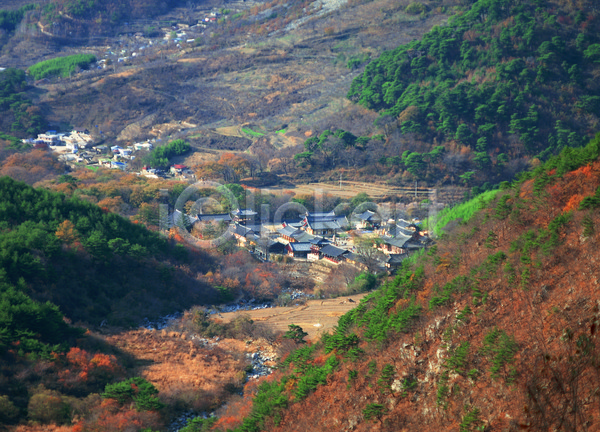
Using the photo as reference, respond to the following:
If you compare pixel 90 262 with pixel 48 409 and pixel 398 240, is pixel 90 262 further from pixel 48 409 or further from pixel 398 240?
pixel 398 240

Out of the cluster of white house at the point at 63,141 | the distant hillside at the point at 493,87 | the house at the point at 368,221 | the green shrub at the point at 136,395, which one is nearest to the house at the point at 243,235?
the house at the point at 368,221

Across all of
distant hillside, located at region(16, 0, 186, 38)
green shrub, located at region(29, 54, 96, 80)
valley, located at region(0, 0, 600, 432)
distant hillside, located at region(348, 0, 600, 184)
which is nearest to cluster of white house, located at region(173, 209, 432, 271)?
valley, located at region(0, 0, 600, 432)

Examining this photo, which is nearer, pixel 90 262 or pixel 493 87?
pixel 90 262

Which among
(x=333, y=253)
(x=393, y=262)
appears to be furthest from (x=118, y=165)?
(x=393, y=262)

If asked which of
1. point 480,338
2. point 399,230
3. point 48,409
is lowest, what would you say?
point 399,230

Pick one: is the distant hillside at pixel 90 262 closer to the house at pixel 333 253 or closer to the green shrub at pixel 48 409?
the house at pixel 333 253

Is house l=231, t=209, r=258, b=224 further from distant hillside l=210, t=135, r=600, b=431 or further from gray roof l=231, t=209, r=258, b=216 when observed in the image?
distant hillside l=210, t=135, r=600, b=431
